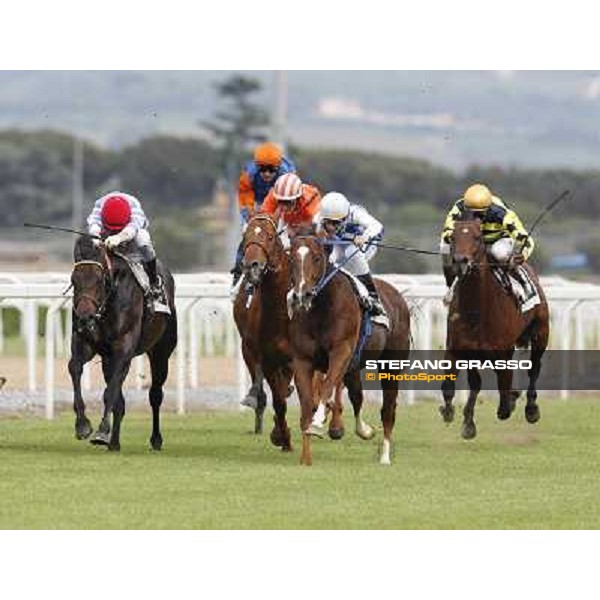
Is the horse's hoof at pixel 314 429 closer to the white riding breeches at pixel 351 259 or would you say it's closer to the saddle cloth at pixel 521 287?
the white riding breeches at pixel 351 259

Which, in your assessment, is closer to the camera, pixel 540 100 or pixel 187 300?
pixel 187 300

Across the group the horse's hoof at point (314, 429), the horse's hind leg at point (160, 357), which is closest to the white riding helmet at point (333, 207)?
the horse's hoof at point (314, 429)

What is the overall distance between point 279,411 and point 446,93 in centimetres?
9671

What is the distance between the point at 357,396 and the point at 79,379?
1690 mm

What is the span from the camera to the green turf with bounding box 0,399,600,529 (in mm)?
10570

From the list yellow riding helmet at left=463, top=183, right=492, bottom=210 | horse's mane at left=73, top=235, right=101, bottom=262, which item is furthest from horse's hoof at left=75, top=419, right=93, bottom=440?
yellow riding helmet at left=463, top=183, right=492, bottom=210

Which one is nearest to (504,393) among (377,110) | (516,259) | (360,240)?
(516,259)

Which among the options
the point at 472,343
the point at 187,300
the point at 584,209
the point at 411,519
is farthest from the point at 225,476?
the point at 584,209

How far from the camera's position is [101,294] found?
A: 45.4ft

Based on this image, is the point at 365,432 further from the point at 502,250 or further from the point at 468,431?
the point at 502,250

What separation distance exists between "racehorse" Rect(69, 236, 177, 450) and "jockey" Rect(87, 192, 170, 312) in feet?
0.42

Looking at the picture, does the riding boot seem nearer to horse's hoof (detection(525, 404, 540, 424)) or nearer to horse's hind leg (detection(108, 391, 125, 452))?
horse's hind leg (detection(108, 391, 125, 452))

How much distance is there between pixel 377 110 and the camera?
360 feet

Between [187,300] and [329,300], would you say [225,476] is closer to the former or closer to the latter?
[329,300]
